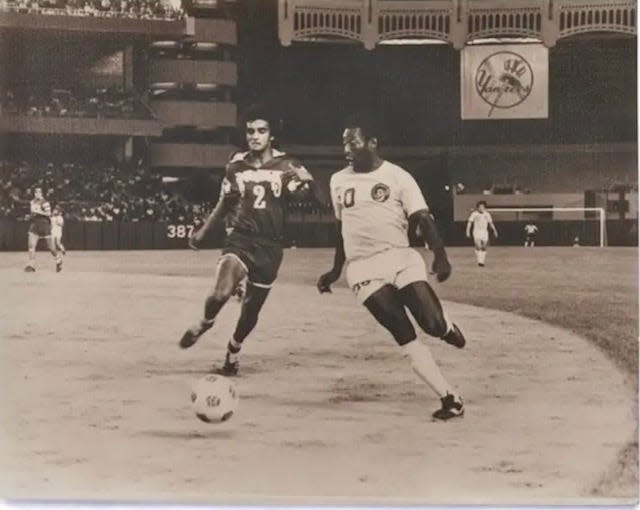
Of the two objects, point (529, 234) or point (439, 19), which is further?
point (529, 234)

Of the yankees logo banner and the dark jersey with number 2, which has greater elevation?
the yankees logo banner

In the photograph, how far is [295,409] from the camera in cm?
550

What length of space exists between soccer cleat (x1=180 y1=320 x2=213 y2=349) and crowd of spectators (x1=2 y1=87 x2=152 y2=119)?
126 cm

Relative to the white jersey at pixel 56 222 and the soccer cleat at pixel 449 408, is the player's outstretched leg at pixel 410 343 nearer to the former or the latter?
the soccer cleat at pixel 449 408

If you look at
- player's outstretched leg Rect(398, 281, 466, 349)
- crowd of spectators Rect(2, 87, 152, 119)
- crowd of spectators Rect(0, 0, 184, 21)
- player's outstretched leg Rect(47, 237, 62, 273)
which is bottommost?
player's outstretched leg Rect(398, 281, 466, 349)

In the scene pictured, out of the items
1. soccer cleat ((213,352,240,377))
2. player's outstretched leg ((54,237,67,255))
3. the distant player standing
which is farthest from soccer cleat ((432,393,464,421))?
player's outstretched leg ((54,237,67,255))

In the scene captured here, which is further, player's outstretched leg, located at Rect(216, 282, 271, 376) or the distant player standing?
the distant player standing

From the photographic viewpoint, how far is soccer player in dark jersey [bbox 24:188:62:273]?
608 cm

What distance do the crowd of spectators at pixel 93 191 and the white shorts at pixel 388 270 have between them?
0.85 m

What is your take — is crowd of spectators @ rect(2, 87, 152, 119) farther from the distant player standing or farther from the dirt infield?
the distant player standing

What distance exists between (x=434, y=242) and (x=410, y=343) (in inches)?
17.5

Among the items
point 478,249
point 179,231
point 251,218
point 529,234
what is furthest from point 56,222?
point 529,234

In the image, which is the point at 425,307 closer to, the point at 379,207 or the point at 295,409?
the point at 379,207

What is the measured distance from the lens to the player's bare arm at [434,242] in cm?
522
